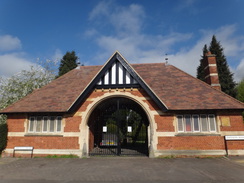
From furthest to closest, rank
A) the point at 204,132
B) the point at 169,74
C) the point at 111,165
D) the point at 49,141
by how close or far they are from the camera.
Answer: the point at 169,74 → the point at 49,141 → the point at 204,132 → the point at 111,165

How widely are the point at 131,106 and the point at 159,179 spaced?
8.67 m

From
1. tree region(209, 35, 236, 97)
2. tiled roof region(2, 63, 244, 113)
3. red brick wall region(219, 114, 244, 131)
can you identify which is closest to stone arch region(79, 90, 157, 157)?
tiled roof region(2, 63, 244, 113)

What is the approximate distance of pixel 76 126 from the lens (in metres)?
11.7

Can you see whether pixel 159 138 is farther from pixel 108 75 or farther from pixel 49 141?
pixel 49 141

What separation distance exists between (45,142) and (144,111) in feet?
24.8

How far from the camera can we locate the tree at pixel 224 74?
3319 cm

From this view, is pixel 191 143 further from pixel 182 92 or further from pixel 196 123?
pixel 182 92

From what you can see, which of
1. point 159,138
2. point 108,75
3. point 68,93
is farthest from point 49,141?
point 159,138

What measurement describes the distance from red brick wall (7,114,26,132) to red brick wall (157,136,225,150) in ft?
33.5

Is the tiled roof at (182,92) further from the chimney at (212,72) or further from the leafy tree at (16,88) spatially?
the leafy tree at (16,88)

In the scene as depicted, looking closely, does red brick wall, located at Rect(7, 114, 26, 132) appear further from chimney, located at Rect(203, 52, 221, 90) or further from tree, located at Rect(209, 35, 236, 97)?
tree, located at Rect(209, 35, 236, 97)

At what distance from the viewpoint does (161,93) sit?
12.2 metres

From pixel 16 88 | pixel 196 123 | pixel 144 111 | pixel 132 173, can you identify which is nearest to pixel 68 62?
pixel 16 88

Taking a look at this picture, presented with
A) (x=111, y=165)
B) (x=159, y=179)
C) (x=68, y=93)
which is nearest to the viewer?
(x=159, y=179)
